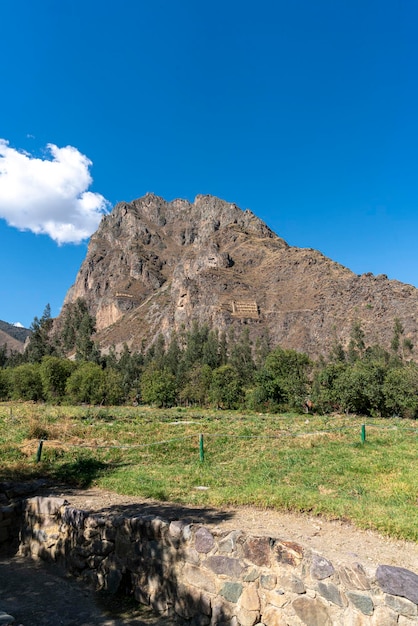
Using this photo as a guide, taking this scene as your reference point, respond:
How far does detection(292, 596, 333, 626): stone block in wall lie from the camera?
17.9 feet

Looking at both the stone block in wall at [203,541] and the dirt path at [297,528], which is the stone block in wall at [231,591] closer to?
the stone block in wall at [203,541]

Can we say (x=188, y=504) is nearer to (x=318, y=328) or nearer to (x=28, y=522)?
(x=28, y=522)

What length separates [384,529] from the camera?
8.12m

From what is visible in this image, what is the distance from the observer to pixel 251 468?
14.4 metres

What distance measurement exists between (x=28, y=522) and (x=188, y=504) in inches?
164

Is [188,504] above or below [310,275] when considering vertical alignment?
below

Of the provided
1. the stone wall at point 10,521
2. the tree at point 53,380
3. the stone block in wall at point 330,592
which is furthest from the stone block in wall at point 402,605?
the tree at point 53,380

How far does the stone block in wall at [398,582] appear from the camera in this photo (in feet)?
16.4

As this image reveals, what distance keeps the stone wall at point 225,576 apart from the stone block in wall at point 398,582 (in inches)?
0.5

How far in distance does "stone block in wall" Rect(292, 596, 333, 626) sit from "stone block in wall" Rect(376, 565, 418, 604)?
943 millimetres

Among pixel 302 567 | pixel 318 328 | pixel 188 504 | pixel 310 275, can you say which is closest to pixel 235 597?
pixel 302 567

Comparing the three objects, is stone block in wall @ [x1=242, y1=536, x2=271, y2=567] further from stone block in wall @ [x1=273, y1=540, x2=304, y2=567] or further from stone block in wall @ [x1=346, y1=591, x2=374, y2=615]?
stone block in wall @ [x1=346, y1=591, x2=374, y2=615]

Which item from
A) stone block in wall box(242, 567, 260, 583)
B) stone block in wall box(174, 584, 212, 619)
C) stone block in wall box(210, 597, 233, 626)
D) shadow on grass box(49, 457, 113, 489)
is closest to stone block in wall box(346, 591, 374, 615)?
stone block in wall box(242, 567, 260, 583)

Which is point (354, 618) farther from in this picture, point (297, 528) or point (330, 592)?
point (297, 528)
